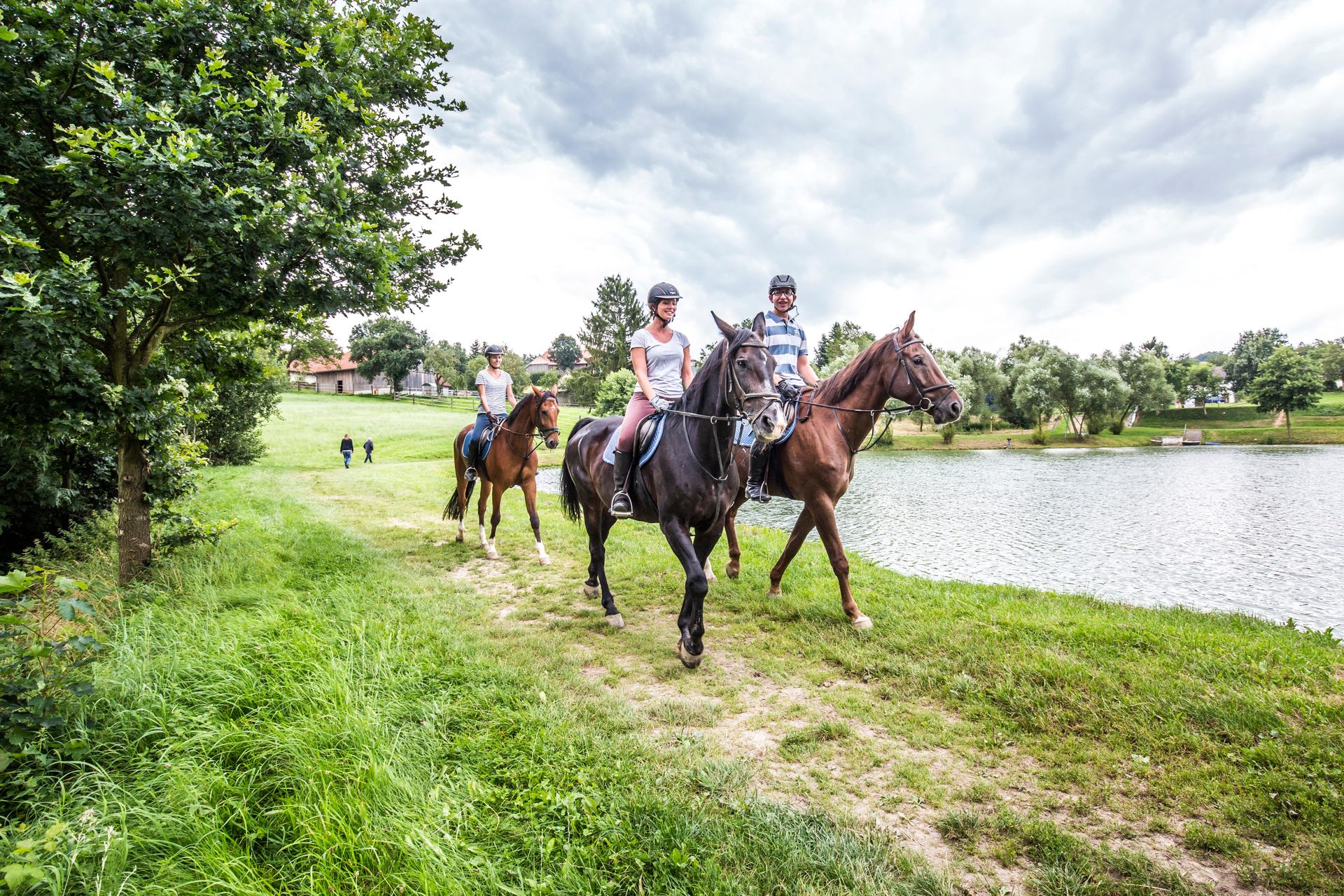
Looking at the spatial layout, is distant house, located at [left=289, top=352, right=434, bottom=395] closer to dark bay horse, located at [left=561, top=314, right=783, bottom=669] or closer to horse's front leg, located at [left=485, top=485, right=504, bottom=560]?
horse's front leg, located at [left=485, top=485, right=504, bottom=560]

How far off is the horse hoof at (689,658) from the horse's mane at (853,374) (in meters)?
3.54

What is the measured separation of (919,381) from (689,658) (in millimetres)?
4004

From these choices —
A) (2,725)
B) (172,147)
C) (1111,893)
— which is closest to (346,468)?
(172,147)

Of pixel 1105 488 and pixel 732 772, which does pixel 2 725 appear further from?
pixel 1105 488

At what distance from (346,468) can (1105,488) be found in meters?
31.3

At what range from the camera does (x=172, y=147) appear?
432 cm

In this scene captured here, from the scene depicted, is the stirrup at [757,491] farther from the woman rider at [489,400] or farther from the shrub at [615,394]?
the shrub at [615,394]

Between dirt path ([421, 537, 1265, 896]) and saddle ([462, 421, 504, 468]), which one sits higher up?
saddle ([462, 421, 504, 468])

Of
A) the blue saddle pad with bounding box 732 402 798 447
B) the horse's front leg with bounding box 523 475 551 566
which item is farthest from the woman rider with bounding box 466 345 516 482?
the blue saddle pad with bounding box 732 402 798 447

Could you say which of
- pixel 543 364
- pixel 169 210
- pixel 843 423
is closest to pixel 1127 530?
pixel 843 423

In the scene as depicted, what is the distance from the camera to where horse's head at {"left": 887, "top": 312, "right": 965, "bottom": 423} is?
581cm

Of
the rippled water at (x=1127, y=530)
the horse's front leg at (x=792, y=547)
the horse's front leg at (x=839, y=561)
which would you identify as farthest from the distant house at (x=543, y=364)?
the horse's front leg at (x=839, y=561)

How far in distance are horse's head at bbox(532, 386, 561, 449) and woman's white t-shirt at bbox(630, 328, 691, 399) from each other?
12.4 feet

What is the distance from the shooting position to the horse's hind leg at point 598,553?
20.7ft
